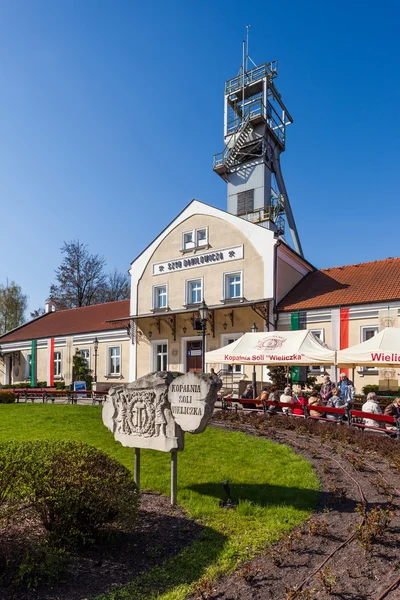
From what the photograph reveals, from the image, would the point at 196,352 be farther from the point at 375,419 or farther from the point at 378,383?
→ the point at 375,419

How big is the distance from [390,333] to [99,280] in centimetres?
4031

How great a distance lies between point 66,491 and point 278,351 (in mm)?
11294

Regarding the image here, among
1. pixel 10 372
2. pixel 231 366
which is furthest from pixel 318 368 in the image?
pixel 10 372

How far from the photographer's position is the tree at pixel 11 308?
51.0 meters

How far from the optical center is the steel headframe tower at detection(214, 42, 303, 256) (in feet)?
107

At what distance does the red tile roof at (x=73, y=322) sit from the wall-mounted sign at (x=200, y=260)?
203 inches

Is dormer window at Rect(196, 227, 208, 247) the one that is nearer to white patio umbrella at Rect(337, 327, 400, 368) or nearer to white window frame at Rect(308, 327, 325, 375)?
white window frame at Rect(308, 327, 325, 375)

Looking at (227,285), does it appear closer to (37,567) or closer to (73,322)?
(73,322)

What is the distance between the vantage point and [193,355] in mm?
24688

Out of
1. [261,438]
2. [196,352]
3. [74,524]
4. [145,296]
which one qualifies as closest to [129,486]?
[74,524]

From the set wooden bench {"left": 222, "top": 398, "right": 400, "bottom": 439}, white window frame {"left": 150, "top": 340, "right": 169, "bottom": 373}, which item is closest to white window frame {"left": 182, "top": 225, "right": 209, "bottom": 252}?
white window frame {"left": 150, "top": 340, "right": 169, "bottom": 373}

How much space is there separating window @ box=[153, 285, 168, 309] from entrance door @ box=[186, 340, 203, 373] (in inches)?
130

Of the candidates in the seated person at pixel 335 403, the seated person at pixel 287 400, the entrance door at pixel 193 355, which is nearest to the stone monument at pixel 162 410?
the seated person at pixel 335 403

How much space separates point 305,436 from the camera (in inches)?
433
